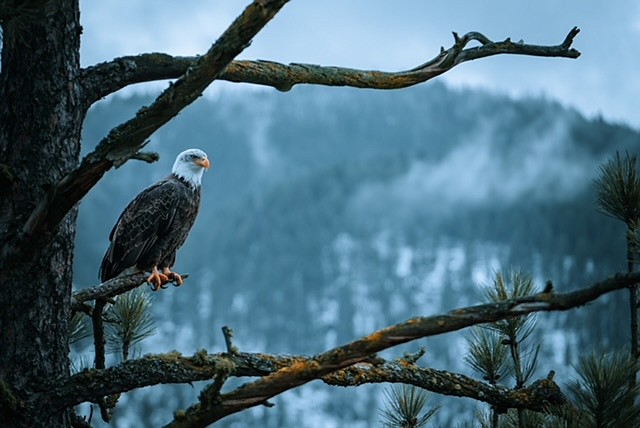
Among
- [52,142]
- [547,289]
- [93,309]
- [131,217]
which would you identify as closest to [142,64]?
[52,142]

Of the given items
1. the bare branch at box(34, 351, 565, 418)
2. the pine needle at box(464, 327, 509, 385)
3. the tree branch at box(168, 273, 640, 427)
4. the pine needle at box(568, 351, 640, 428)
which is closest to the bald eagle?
the pine needle at box(464, 327, 509, 385)

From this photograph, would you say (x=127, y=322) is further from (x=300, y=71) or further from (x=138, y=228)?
(x=138, y=228)

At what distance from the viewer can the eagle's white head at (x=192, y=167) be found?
8.18 m

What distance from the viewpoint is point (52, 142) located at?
3580 mm

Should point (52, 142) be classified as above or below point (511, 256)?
below

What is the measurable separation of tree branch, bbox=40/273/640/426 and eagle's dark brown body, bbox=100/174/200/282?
4.01 meters

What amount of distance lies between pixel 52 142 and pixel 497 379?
2432 mm

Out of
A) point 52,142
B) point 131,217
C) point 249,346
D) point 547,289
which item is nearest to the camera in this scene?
point 547,289

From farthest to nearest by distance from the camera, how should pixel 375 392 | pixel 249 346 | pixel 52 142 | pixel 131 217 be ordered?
1. pixel 249 346
2. pixel 375 392
3. pixel 131 217
4. pixel 52 142

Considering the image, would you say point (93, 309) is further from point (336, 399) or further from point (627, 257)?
point (336, 399)

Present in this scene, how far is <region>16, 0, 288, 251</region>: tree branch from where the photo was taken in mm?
2697

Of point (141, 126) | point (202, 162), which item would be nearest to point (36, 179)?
point (141, 126)

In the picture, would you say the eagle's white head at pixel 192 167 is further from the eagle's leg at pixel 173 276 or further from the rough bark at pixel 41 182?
the rough bark at pixel 41 182

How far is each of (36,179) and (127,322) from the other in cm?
161
